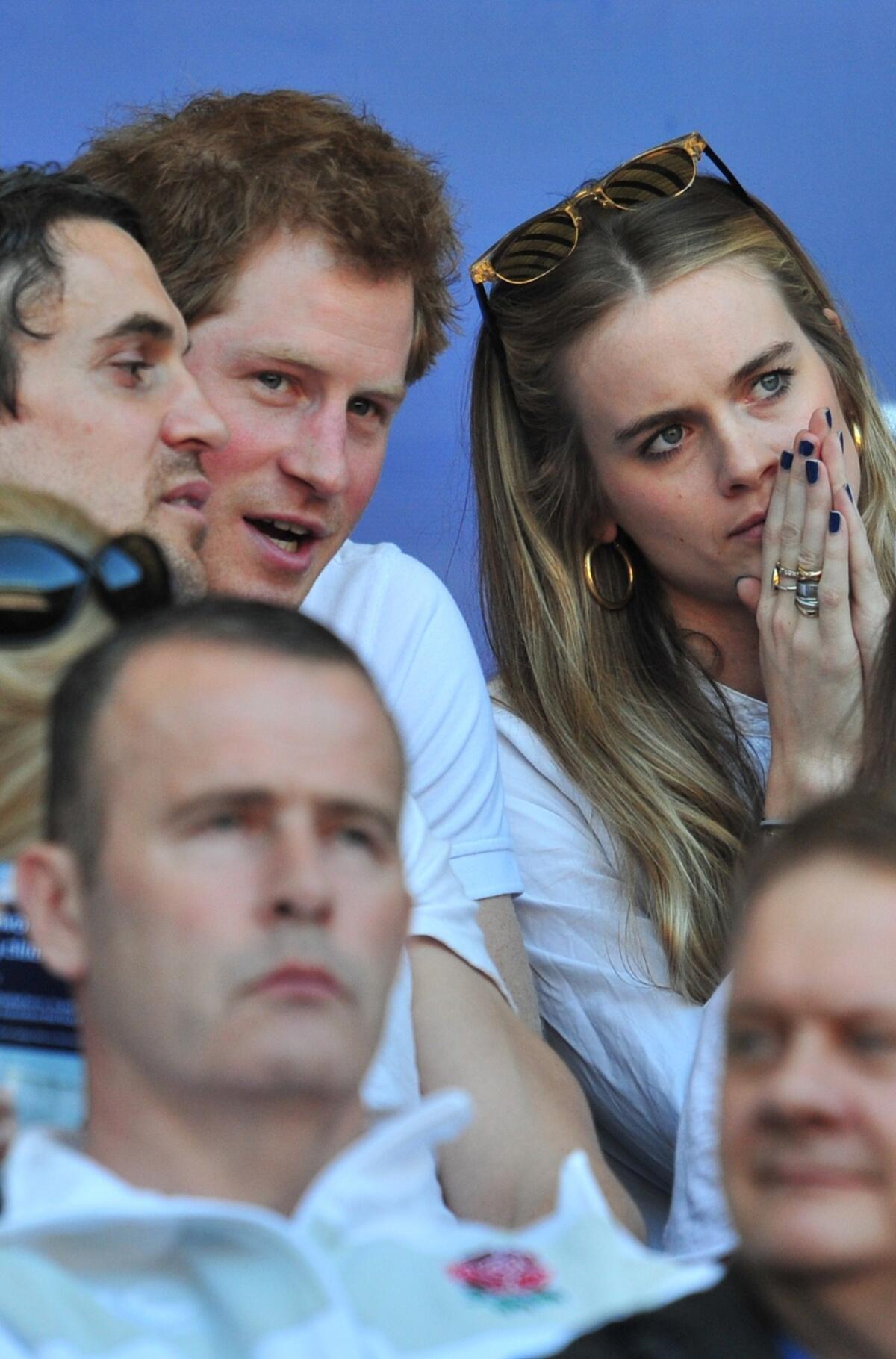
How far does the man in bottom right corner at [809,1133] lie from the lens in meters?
0.89

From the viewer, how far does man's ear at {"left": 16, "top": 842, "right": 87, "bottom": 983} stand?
104 centimetres

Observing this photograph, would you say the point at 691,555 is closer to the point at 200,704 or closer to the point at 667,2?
the point at 667,2

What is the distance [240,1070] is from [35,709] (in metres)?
0.41

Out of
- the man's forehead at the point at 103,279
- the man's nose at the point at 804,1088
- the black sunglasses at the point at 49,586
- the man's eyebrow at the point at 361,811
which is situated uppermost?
the man's forehead at the point at 103,279

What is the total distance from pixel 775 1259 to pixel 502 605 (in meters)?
1.79

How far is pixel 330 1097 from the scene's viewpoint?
992 millimetres

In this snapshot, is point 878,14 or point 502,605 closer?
point 502,605

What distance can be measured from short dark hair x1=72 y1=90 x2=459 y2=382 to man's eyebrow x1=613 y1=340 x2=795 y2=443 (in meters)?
0.32

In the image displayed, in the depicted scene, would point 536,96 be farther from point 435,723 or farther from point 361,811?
point 361,811

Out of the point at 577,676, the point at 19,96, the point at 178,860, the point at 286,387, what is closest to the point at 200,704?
the point at 178,860

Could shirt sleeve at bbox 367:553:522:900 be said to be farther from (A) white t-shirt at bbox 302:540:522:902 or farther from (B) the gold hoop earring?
(B) the gold hoop earring

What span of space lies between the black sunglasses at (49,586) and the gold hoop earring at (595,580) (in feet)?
4.40

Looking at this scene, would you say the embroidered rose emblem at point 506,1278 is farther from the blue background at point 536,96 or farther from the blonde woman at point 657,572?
the blue background at point 536,96

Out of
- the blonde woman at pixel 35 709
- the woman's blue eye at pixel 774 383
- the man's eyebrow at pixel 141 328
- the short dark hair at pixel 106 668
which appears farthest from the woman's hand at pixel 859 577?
the short dark hair at pixel 106 668
